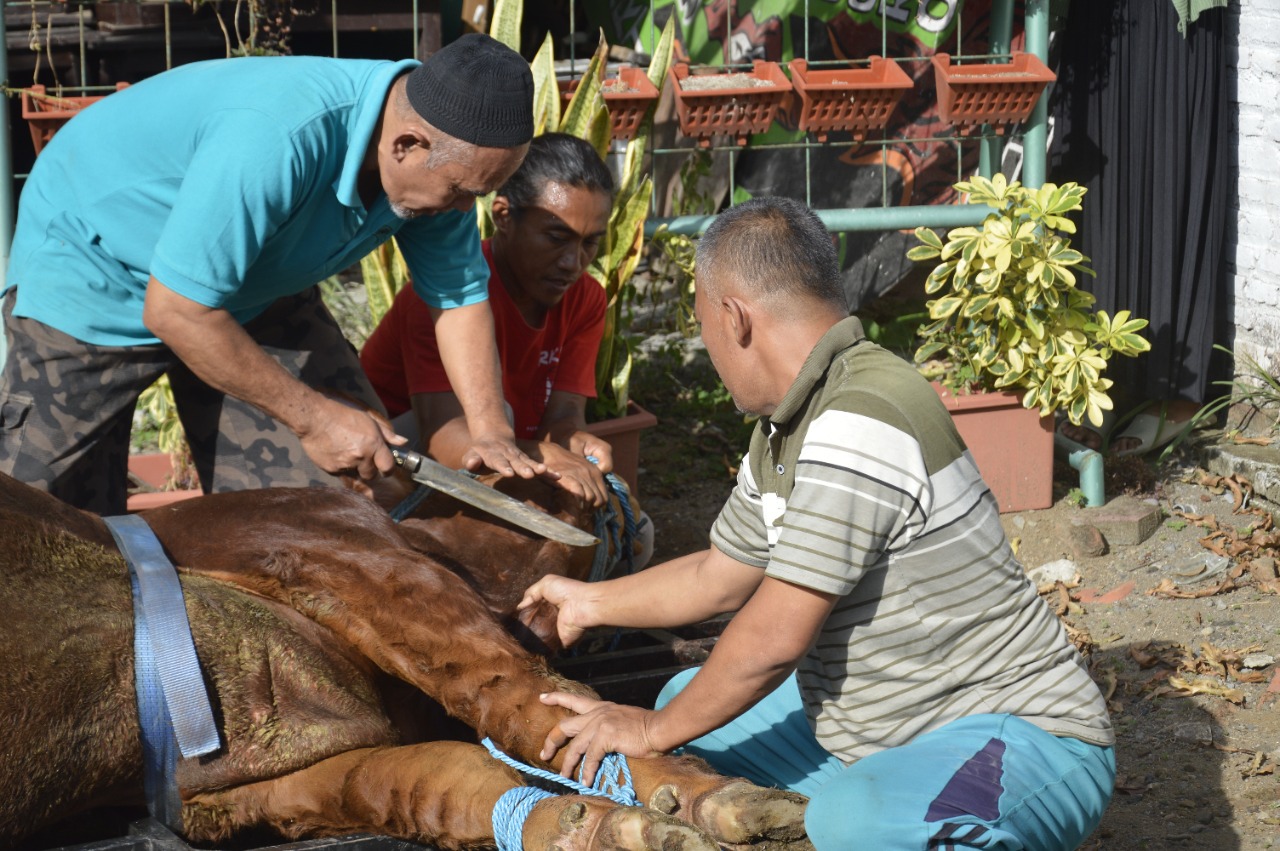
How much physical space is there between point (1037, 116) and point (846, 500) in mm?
3467

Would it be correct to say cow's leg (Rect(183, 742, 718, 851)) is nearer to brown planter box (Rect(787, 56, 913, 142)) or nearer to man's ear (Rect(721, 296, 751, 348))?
man's ear (Rect(721, 296, 751, 348))

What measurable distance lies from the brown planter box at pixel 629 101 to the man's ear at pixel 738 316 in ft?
8.19

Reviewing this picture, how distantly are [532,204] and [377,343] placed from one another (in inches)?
28.7

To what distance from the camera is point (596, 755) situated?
2379mm

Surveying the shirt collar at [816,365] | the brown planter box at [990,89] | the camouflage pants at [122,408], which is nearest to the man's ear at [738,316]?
the shirt collar at [816,365]

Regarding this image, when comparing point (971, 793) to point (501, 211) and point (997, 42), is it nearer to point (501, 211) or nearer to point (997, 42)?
point (501, 211)

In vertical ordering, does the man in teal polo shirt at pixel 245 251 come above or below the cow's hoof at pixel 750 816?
above

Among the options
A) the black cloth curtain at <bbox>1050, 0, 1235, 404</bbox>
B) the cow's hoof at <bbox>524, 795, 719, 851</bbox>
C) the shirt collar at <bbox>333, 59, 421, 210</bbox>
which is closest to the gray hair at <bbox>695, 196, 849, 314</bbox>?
the cow's hoof at <bbox>524, 795, 719, 851</bbox>

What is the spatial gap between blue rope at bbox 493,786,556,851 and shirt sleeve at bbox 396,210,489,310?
1652 mm

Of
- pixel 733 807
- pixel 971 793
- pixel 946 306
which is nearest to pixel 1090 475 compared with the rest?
pixel 946 306

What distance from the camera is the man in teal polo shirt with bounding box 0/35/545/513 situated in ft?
9.46

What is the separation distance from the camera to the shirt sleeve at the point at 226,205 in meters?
2.82

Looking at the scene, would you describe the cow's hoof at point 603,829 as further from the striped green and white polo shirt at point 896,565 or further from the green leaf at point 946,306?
the green leaf at point 946,306

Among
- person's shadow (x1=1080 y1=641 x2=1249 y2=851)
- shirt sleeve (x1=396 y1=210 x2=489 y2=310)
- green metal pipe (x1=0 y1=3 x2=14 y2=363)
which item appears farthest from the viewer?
green metal pipe (x1=0 y1=3 x2=14 y2=363)
